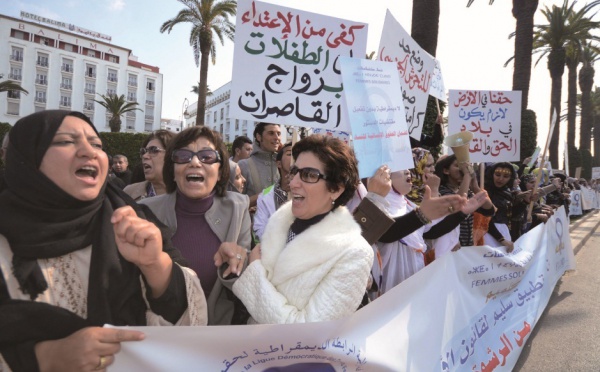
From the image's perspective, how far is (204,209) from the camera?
2.00 m

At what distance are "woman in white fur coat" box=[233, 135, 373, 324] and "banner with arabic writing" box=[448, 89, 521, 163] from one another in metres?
3.63

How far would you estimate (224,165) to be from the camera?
7.02ft

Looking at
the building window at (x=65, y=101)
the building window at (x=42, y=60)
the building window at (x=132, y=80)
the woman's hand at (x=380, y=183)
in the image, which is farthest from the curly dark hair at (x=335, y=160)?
the building window at (x=132, y=80)

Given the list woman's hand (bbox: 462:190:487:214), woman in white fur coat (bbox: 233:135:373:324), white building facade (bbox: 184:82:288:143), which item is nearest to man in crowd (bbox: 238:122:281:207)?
woman's hand (bbox: 462:190:487:214)

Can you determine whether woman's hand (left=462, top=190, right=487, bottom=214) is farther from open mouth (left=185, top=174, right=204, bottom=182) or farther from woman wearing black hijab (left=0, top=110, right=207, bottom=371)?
woman wearing black hijab (left=0, top=110, right=207, bottom=371)

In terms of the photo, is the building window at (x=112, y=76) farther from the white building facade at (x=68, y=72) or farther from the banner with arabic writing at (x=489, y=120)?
the banner with arabic writing at (x=489, y=120)

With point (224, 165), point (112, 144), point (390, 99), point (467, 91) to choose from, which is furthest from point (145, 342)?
point (112, 144)

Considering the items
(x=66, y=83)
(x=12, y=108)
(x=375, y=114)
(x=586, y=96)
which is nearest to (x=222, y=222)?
(x=375, y=114)

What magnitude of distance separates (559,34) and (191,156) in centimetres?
2860

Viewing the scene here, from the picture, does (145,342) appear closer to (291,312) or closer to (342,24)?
(291,312)

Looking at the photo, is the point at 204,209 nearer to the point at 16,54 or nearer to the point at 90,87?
the point at 16,54

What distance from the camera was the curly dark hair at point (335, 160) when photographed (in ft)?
6.37

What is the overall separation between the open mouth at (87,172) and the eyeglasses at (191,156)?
0.62 metres

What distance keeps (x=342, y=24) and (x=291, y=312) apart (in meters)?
2.64
